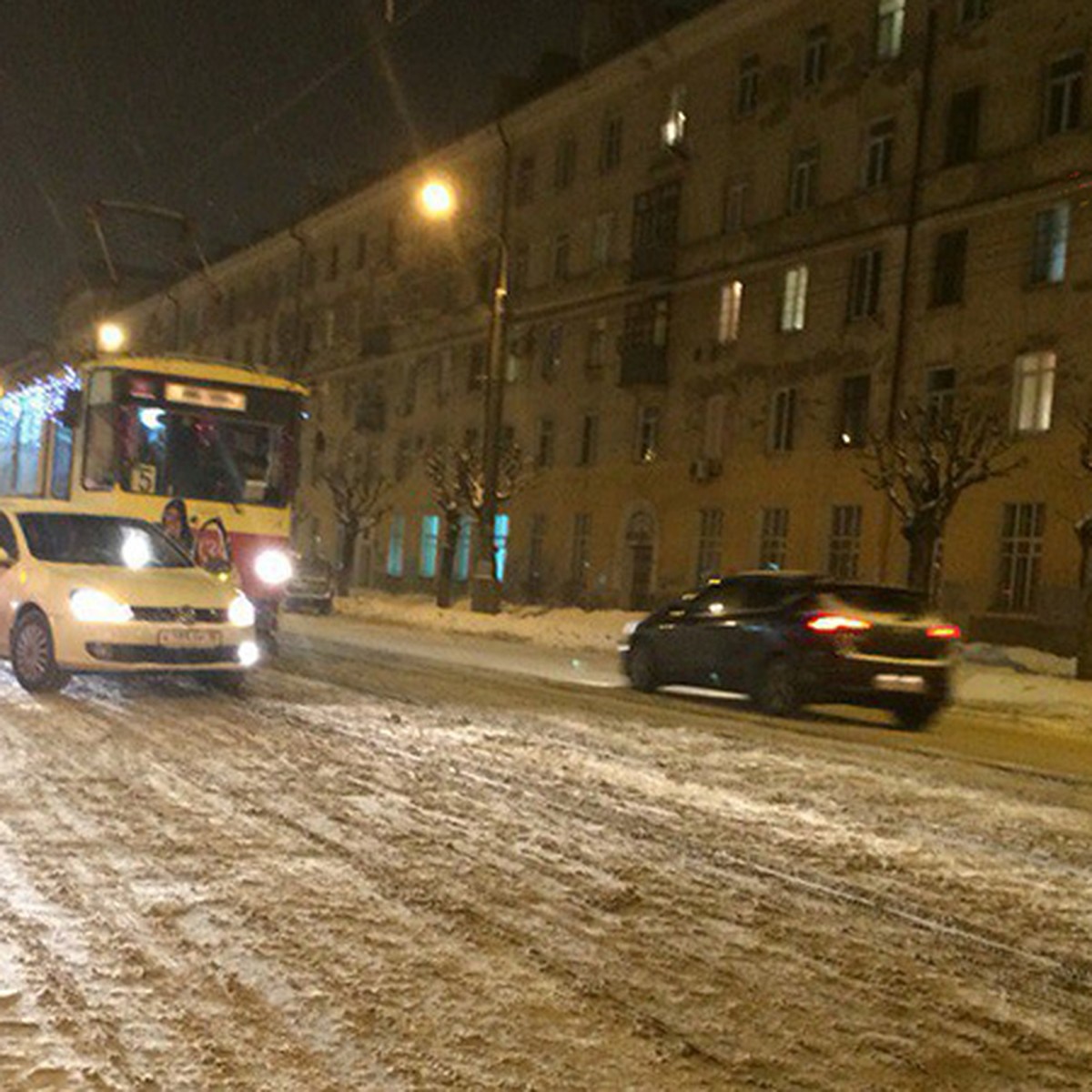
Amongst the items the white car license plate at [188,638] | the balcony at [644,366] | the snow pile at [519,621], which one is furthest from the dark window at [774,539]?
the white car license plate at [188,638]

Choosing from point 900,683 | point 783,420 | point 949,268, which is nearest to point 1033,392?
point 949,268

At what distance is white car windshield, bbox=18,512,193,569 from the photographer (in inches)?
488

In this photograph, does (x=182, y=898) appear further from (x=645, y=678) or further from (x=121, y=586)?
(x=645, y=678)

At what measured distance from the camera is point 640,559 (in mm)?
39594

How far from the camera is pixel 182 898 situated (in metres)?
5.39

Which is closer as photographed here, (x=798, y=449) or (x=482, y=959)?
(x=482, y=959)

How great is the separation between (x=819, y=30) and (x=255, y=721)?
1150 inches

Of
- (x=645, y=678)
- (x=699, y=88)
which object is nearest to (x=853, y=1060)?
(x=645, y=678)

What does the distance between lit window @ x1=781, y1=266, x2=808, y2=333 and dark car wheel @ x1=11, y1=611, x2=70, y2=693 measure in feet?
84.5

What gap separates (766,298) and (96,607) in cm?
2676

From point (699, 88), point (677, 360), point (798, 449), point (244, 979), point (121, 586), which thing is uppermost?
point (699, 88)

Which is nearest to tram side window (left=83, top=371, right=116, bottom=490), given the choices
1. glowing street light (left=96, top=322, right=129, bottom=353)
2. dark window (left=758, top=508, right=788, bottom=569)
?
→ dark window (left=758, top=508, right=788, bottom=569)

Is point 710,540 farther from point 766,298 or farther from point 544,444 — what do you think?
point 544,444

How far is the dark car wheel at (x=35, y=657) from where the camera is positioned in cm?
1148
